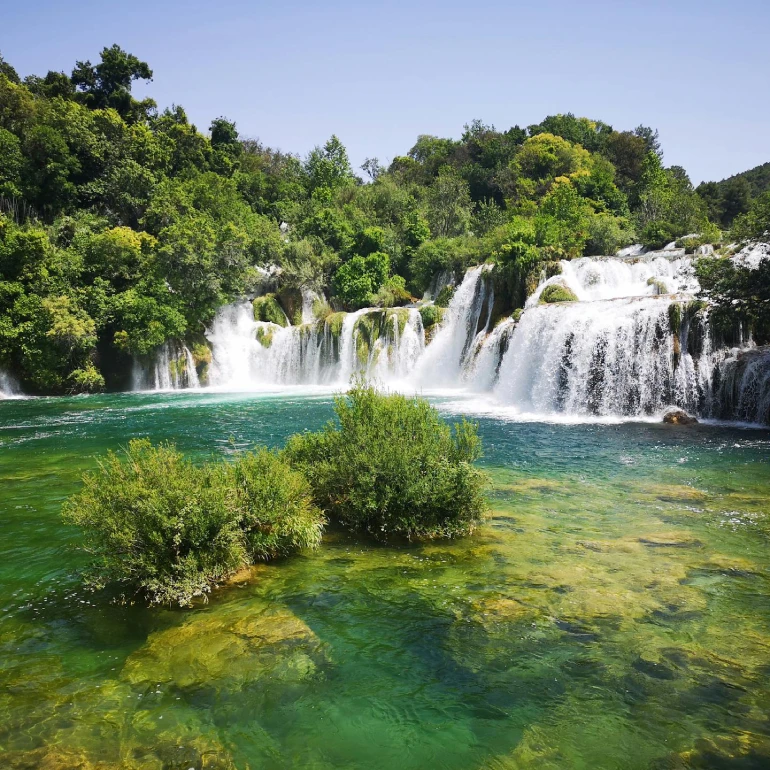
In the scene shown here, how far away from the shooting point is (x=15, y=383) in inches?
1225

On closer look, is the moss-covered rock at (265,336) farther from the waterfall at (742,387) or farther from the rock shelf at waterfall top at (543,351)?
the waterfall at (742,387)

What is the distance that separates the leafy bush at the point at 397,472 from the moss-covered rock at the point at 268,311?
101ft

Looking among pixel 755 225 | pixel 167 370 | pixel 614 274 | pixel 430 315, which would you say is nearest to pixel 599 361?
pixel 755 225

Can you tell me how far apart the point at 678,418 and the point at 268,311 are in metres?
27.1

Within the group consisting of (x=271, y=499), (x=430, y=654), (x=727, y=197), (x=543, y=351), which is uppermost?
(x=727, y=197)

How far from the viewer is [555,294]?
27656 mm

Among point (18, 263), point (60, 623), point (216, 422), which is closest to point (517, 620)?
point (60, 623)

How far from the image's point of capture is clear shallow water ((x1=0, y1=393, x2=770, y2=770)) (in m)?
4.19

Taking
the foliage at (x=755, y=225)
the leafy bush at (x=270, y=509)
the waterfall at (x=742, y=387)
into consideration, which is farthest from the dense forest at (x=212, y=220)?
the leafy bush at (x=270, y=509)

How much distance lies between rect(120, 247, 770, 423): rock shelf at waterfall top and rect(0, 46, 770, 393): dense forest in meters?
1.91

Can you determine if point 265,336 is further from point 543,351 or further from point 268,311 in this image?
point 543,351

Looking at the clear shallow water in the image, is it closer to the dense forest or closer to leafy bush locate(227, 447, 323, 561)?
leafy bush locate(227, 447, 323, 561)

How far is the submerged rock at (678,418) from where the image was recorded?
61.0 feet

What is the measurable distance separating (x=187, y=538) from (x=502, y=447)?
10.3m
